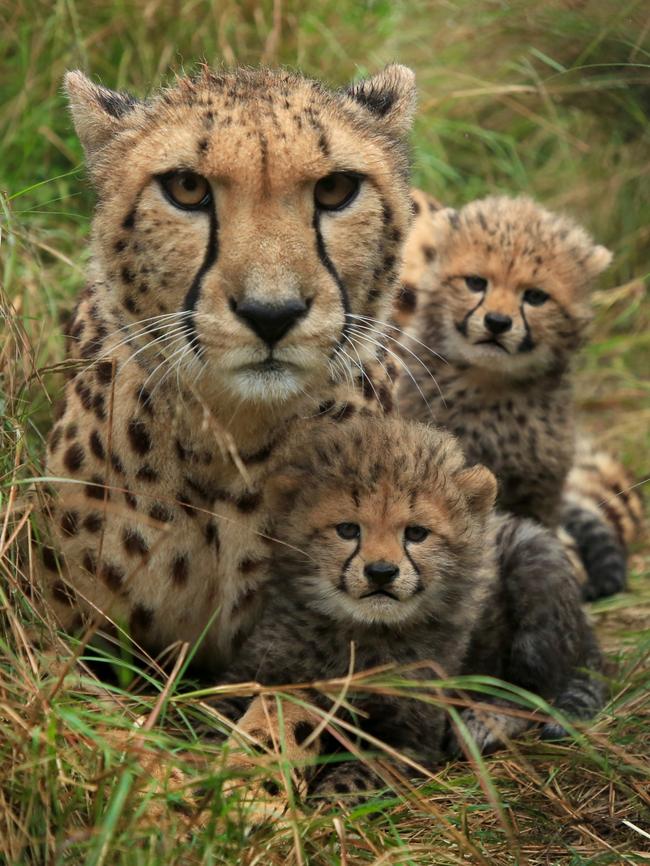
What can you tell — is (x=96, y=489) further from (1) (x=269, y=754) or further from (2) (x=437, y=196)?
(2) (x=437, y=196)

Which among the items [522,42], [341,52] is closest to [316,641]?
[522,42]

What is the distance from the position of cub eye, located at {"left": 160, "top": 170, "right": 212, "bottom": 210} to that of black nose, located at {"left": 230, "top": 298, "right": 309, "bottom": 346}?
0.88 feet

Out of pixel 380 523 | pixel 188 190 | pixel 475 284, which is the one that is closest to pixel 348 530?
pixel 380 523

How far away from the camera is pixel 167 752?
2.28 metres

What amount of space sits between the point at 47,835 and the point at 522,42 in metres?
3.49

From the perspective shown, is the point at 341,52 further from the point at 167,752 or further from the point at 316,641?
the point at 167,752

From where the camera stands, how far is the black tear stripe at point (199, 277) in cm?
264

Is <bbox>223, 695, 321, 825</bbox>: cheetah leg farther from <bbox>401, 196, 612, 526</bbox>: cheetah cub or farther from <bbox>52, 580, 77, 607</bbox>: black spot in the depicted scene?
<bbox>401, 196, 612, 526</bbox>: cheetah cub

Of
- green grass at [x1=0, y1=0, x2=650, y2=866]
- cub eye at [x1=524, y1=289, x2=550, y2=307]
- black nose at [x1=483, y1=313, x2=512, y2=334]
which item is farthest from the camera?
cub eye at [x1=524, y1=289, x2=550, y2=307]

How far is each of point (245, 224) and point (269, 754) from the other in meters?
0.98

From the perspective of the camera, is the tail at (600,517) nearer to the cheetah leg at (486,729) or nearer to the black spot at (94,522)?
the cheetah leg at (486,729)

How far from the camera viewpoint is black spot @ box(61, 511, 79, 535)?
9.89 feet

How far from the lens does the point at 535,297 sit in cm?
382

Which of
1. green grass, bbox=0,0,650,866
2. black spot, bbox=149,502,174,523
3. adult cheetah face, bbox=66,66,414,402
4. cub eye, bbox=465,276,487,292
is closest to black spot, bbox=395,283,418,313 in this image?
cub eye, bbox=465,276,487,292
